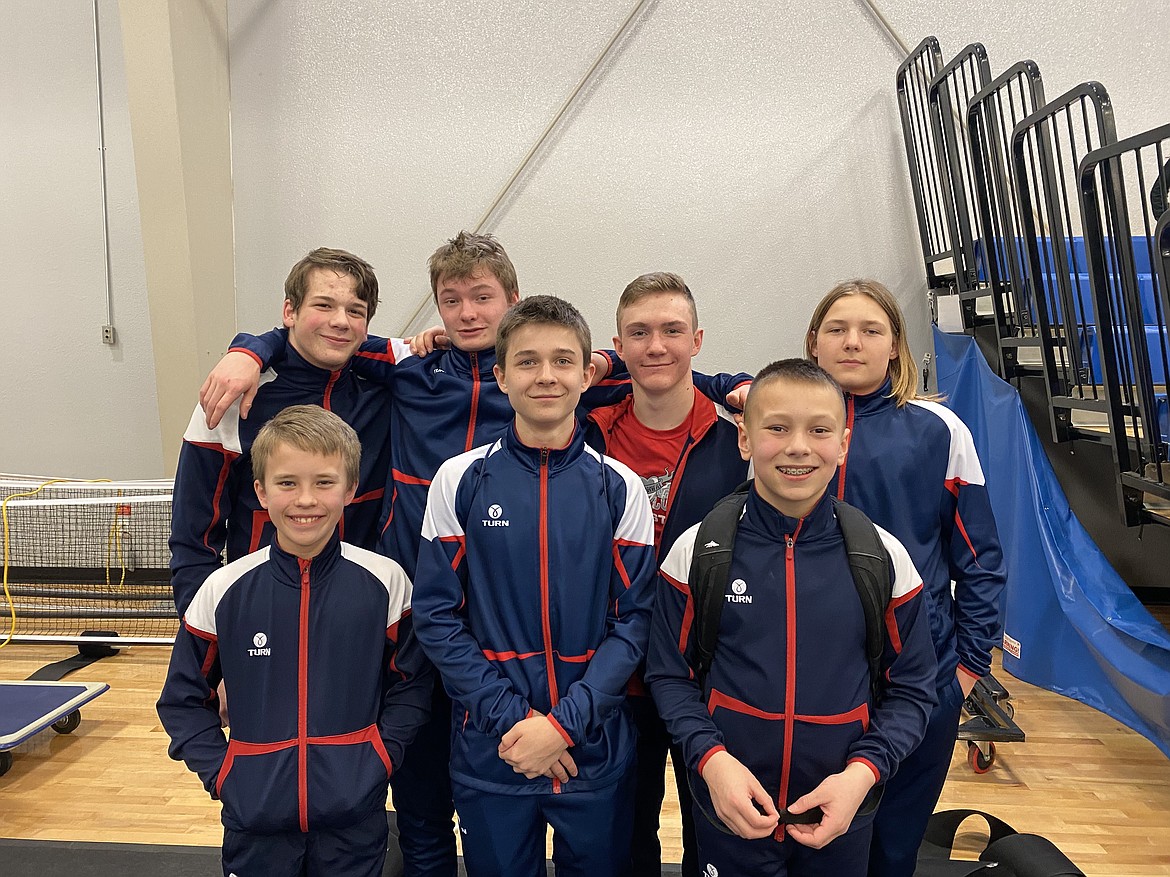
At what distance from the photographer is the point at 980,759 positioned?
2619 mm

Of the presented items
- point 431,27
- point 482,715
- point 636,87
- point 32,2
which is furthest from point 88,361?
point 482,715

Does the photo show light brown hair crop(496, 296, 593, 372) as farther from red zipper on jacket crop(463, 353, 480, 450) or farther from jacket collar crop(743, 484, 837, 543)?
jacket collar crop(743, 484, 837, 543)

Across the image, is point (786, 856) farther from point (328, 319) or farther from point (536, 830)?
point (328, 319)

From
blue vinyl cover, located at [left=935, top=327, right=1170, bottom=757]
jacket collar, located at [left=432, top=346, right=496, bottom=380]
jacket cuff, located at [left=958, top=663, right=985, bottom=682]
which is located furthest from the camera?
blue vinyl cover, located at [left=935, top=327, right=1170, bottom=757]

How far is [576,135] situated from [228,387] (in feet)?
9.45

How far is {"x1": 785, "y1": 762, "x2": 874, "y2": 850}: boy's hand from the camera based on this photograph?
4.17ft

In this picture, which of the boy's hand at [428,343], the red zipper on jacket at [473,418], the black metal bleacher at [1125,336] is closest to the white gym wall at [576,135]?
the black metal bleacher at [1125,336]

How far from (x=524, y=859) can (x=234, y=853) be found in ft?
1.67

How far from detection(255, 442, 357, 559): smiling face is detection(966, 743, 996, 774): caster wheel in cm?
217

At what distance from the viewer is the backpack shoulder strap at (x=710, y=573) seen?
1.37 meters

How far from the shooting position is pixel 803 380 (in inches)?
54.7

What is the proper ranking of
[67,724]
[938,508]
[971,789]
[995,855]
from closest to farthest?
[938,508] < [995,855] < [971,789] < [67,724]

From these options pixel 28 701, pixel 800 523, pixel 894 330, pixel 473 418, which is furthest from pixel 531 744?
pixel 28 701

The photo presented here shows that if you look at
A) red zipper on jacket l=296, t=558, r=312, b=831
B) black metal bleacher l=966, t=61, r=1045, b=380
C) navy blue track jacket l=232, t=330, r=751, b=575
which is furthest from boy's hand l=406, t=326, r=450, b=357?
black metal bleacher l=966, t=61, r=1045, b=380
